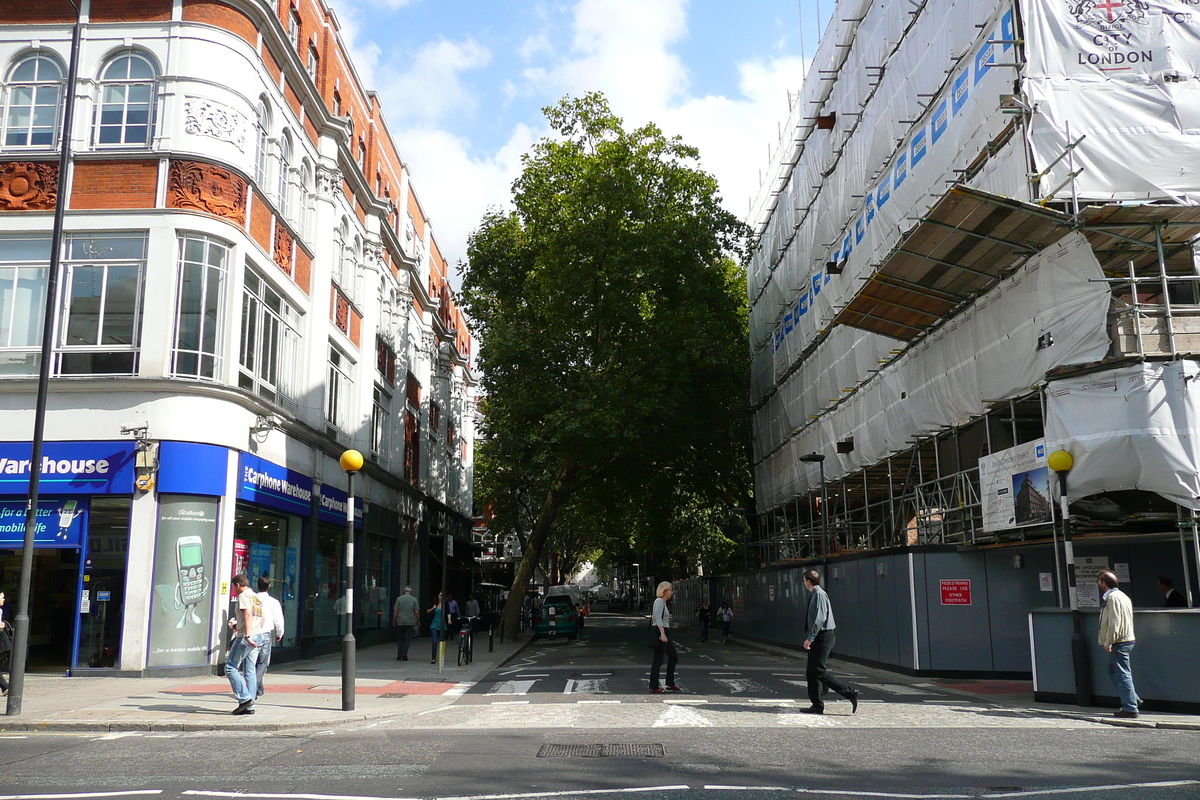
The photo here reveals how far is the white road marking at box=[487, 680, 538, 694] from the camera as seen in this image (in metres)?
16.0

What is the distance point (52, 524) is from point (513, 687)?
8964 millimetres

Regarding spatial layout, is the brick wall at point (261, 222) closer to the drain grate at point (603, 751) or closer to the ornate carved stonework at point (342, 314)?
the ornate carved stonework at point (342, 314)

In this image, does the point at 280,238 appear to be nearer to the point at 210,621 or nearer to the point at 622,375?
the point at 210,621

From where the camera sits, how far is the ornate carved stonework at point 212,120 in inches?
748

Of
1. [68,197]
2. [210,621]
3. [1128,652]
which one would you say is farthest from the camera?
[68,197]

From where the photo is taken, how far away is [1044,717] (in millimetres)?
11969

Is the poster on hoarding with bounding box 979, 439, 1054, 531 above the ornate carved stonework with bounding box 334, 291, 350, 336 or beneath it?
beneath

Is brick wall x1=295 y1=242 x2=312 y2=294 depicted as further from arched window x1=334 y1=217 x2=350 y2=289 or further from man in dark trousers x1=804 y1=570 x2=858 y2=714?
man in dark trousers x1=804 y1=570 x2=858 y2=714

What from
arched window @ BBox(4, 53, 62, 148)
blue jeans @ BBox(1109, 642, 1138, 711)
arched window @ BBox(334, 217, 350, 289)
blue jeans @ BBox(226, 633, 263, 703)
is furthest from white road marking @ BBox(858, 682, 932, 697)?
arched window @ BBox(4, 53, 62, 148)

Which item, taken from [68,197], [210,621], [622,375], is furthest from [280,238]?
[622,375]

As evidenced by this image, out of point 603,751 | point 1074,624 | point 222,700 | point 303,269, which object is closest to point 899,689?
point 1074,624

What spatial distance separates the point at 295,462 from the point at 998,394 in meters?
15.3

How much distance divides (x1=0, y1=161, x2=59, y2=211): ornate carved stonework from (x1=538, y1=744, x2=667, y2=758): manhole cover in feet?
52.2

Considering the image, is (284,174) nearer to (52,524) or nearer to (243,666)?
(52,524)
